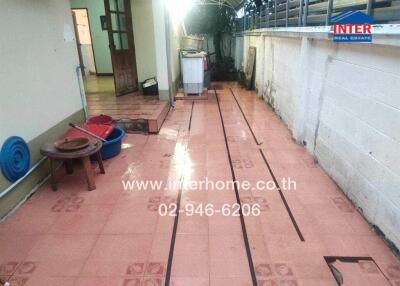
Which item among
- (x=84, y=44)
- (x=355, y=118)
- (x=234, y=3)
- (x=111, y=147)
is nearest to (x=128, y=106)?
(x=111, y=147)

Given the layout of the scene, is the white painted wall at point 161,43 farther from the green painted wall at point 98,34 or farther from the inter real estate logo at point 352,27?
the green painted wall at point 98,34

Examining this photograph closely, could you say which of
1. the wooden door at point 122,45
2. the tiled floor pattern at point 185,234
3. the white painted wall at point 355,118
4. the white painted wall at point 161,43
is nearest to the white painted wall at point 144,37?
the wooden door at point 122,45

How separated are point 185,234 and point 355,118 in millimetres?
1632

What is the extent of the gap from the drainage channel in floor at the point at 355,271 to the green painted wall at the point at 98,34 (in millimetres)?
7864

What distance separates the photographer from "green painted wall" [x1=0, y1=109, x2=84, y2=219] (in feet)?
7.44

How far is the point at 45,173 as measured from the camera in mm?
2871

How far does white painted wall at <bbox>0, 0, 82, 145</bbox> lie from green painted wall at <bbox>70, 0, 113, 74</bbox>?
15.8 ft

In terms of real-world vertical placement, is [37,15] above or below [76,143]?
above

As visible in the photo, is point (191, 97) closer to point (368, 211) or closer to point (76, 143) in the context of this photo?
point (76, 143)

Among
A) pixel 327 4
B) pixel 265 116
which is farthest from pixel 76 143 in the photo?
pixel 265 116

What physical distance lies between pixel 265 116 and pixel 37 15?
11.5 ft

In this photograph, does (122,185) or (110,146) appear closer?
(122,185)

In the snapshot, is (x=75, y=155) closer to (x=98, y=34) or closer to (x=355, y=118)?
(x=355, y=118)

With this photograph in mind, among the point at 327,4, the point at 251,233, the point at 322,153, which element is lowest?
the point at 251,233
